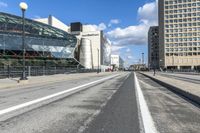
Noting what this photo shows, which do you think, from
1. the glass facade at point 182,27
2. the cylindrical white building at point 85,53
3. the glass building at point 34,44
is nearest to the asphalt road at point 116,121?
the glass building at point 34,44

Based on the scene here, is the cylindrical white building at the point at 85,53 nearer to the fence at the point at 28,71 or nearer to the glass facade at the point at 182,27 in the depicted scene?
the glass facade at the point at 182,27

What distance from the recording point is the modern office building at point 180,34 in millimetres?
154625

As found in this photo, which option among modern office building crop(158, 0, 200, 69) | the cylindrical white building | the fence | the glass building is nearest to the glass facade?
modern office building crop(158, 0, 200, 69)

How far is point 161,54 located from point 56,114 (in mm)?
161696

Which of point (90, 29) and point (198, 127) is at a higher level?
point (90, 29)

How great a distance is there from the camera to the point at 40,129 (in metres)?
6.48

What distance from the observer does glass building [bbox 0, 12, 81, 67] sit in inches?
2790

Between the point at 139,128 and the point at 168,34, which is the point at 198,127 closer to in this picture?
the point at 139,128

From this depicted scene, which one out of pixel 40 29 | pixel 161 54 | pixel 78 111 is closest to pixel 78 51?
pixel 40 29

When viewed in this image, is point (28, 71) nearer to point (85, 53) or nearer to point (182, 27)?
point (85, 53)

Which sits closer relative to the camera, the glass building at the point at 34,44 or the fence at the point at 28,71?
the fence at the point at 28,71

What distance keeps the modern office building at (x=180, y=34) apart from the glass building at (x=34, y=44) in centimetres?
7559

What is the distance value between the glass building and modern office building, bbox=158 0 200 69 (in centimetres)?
7559

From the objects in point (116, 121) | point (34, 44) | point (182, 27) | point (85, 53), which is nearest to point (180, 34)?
point (182, 27)
